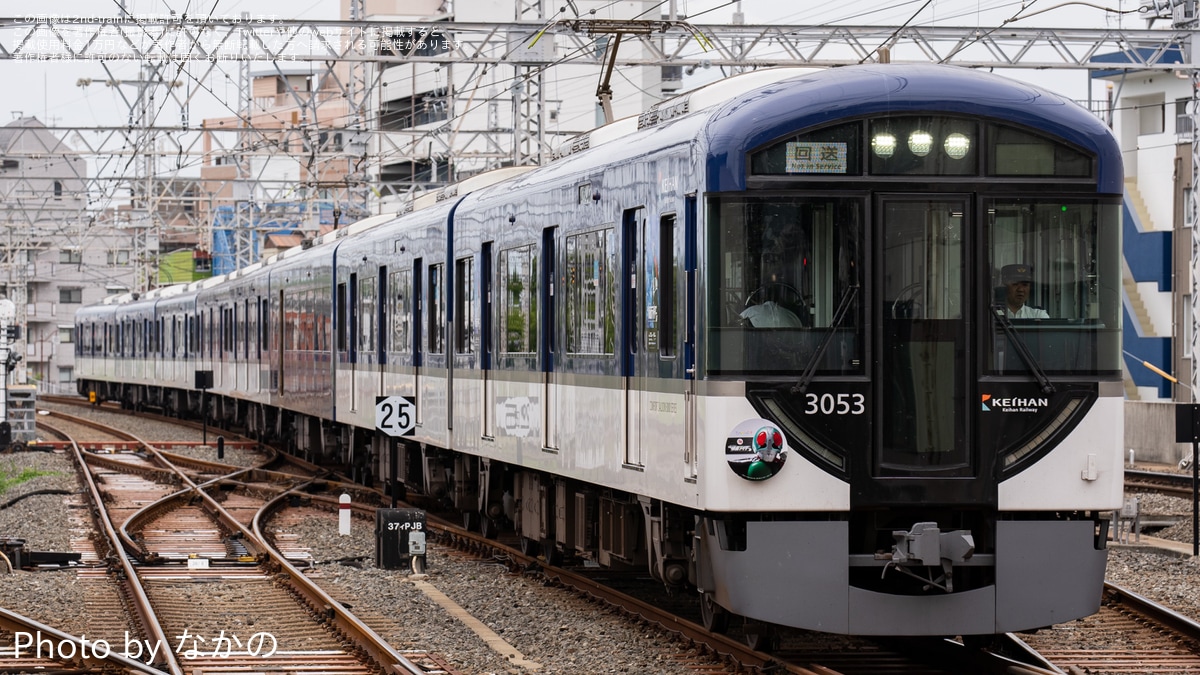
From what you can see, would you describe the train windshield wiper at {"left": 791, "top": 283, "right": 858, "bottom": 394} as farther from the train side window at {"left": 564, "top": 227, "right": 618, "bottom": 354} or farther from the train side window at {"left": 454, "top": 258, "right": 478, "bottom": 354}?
the train side window at {"left": 454, "top": 258, "right": 478, "bottom": 354}

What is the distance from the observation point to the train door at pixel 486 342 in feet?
47.6

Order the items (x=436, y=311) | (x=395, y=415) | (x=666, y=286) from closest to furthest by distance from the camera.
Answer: (x=666, y=286) → (x=395, y=415) → (x=436, y=311)

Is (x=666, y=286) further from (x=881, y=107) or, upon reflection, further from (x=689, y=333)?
(x=881, y=107)

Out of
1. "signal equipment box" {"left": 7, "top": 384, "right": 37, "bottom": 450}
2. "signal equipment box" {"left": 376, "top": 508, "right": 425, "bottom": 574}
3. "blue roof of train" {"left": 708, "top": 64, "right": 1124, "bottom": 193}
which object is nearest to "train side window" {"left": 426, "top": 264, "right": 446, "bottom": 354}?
"signal equipment box" {"left": 376, "top": 508, "right": 425, "bottom": 574}

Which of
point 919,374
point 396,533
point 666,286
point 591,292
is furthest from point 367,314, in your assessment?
point 919,374

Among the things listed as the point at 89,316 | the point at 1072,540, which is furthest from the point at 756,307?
the point at 89,316

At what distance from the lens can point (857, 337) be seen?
354 inches

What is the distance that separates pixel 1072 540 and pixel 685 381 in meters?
2.08

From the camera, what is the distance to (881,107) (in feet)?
29.9

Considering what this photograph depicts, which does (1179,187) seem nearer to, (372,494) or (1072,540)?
(372,494)

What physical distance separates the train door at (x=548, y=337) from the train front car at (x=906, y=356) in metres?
3.46

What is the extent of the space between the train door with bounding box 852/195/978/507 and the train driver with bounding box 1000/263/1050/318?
8.8 inches

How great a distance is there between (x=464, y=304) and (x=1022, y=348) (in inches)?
284

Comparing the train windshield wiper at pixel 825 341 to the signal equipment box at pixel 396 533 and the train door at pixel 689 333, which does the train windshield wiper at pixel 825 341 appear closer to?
the train door at pixel 689 333
